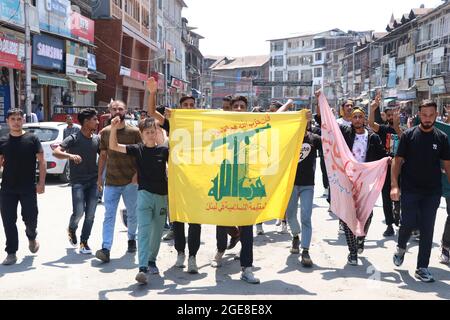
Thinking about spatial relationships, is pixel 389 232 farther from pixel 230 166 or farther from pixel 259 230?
pixel 230 166

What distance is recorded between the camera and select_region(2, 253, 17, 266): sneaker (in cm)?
Result: 600

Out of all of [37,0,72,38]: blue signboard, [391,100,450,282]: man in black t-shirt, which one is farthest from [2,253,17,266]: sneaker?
[37,0,72,38]: blue signboard

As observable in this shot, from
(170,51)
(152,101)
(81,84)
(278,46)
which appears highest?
(278,46)

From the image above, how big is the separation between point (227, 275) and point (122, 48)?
3927cm

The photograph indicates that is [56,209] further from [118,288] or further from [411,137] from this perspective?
[411,137]

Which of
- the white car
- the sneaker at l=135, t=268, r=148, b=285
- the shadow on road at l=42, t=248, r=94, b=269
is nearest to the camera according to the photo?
the sneaker at l=135, t=268, r=148, b=285

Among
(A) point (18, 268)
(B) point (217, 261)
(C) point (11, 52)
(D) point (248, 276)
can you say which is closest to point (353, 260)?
(D) point (248, 276)

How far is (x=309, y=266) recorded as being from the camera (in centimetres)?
609

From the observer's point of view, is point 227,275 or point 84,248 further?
point 84,248

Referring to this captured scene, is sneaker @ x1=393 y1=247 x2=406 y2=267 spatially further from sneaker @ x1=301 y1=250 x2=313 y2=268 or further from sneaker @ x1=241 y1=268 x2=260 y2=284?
sneaker @ x1=241 y1=268 x2=260 y2=284

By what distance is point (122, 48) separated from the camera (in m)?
42.8

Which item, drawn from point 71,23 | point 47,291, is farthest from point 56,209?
point 71,23

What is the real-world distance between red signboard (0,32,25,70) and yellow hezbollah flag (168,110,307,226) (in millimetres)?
16388

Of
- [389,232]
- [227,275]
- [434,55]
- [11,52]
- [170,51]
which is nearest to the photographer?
[227,275]
